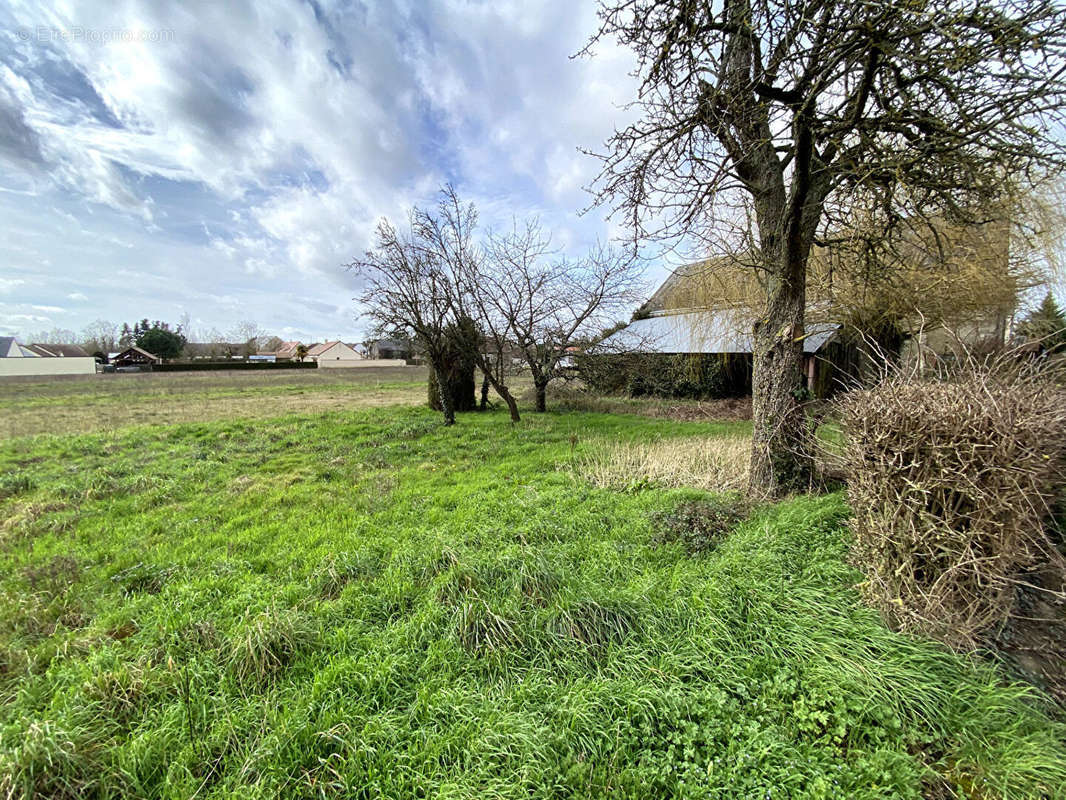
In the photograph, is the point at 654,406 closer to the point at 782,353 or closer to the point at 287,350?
the point at 782,353

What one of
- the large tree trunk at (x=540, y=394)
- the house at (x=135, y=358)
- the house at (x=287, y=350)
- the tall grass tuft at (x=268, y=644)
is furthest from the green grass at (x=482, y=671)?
the house at (x=287, y=350)

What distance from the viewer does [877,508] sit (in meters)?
2.70

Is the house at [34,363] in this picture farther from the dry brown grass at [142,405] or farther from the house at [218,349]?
the dry brown grass at [142,405]

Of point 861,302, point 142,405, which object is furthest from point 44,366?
point 861,302

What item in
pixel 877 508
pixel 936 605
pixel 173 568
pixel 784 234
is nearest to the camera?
pixel 936 605

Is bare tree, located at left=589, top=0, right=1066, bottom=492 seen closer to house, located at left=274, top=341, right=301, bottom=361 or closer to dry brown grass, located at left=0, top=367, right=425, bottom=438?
dry brown grass, located at left=0, top=367, right=425, bottom=438

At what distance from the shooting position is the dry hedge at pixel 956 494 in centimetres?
226

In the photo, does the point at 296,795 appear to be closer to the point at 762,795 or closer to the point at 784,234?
the point at 762,795

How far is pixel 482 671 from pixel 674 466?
4606mm

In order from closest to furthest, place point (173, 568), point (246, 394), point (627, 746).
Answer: point (627, 746)
point (173, 568)
point (246, 394)

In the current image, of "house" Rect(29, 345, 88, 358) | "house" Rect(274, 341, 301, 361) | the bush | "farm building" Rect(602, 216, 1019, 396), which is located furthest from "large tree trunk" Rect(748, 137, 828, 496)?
"house" Rect(274, 341, 301, 361)

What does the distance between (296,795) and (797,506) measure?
453 centimetres

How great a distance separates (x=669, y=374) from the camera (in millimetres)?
16984

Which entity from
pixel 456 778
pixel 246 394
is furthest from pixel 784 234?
pixel 246 394
